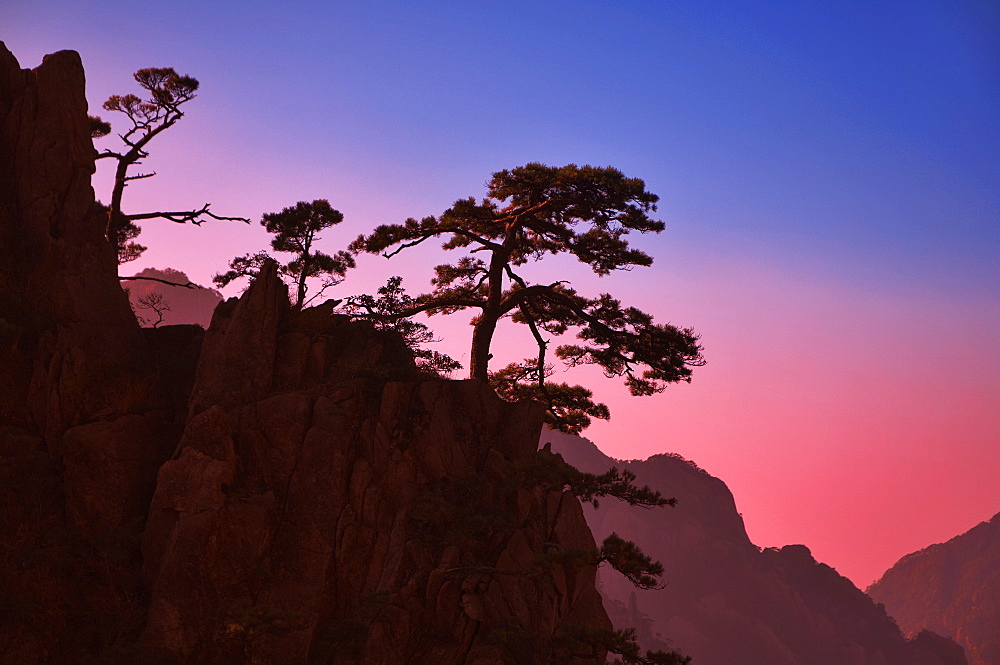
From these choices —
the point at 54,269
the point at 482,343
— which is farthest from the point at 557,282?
the point at 54,269

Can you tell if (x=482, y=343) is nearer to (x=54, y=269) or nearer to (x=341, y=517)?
(x=341, y=517)

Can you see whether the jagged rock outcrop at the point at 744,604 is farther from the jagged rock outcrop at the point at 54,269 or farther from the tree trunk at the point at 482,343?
the jagged rock outcrop at the point at 54,269

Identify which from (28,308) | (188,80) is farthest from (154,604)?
(188,80)

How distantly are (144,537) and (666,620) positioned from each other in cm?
12732

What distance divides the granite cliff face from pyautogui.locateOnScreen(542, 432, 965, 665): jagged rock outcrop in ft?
324

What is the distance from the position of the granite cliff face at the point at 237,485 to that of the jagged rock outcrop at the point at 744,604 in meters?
98.8

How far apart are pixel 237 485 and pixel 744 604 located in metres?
122

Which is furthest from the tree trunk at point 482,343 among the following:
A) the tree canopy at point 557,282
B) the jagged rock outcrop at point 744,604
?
the jagged rock outcrop at point 744,604

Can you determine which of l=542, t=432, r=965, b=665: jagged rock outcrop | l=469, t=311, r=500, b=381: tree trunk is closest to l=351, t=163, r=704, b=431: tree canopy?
l=469, t=311, r=500, b=381: tree trunk

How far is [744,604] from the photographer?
125 metres

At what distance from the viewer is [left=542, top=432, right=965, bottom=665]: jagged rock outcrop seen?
119m

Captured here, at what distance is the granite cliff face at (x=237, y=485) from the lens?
17.9m

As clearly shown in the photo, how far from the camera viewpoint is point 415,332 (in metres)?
24.7

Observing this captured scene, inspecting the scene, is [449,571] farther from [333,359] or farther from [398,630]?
[333,359]
